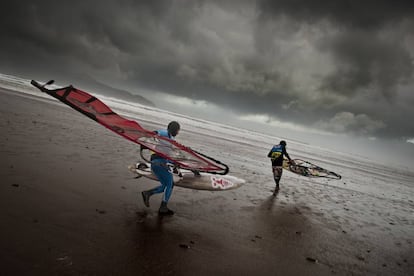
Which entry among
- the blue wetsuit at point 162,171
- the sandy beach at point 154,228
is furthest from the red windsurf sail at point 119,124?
the sandy beach at point 154,228

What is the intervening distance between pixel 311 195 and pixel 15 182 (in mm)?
10636

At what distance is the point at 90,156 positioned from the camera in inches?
354

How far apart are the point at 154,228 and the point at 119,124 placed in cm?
231

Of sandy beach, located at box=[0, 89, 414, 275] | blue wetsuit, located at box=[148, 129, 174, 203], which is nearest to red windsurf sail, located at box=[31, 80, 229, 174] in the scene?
blue wetsuit, located at box=[148, 129, 174, 203]

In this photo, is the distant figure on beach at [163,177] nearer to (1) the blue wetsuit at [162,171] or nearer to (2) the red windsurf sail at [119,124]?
(1) the blue wetsuit at [162,171]

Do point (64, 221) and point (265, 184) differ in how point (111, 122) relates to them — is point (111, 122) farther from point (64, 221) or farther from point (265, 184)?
point (265, 184)

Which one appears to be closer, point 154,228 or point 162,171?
point 154,228

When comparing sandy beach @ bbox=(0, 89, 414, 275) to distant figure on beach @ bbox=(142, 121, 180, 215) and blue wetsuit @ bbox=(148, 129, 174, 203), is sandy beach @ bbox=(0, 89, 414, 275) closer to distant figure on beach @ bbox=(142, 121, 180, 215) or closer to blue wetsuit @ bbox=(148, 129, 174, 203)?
distant figure on beach @ bbox=(142, 121, 180, 215)

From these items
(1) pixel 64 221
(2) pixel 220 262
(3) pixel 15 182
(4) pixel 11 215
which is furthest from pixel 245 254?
(3) pixel 15 182

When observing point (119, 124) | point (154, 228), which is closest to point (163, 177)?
point (154, 228)

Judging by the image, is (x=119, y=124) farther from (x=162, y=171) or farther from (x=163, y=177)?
(x=163, y=177)

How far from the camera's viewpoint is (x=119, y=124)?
5.21m

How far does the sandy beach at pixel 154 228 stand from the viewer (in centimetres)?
347

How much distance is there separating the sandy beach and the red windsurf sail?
4.68ft
